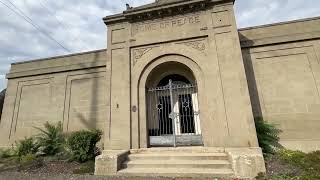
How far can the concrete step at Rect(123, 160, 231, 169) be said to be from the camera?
641 centimetres

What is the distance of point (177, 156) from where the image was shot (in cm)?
698

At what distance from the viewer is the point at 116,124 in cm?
825

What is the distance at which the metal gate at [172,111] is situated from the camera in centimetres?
874

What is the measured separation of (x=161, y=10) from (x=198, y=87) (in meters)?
3.70

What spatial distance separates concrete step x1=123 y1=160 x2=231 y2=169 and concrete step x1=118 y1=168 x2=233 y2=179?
0.19 m

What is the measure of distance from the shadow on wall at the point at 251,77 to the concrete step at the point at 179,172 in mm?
3824

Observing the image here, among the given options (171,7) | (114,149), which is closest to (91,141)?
(114,149)

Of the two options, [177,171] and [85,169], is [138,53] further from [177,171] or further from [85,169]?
[177,171]

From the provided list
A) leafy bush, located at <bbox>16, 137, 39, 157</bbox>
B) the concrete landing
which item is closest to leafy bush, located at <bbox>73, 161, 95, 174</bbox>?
the concrete landing

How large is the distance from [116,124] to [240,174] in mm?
4671

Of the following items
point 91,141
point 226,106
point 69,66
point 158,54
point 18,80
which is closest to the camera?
point 226,106

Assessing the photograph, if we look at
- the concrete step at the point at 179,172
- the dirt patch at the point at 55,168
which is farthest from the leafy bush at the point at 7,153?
the concrete step at the point at 179,172

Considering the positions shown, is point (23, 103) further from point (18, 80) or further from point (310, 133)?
point (310, 133)

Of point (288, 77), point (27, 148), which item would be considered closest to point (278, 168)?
point (288, 77)
